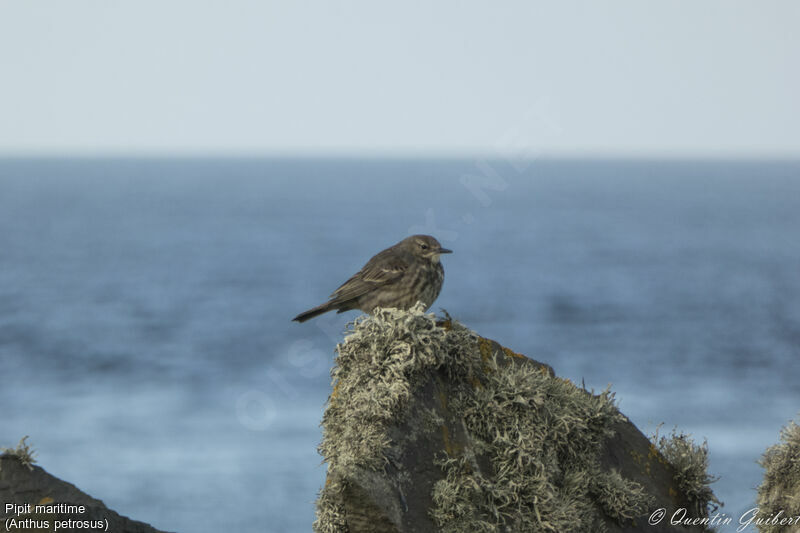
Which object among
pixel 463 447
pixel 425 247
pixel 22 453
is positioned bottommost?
pixel 463 447

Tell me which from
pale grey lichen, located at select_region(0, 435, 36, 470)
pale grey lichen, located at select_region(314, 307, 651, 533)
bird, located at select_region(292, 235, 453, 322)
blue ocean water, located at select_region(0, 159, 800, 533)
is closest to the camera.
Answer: pale grey lichen, located at select_region(314, 307, 651, 533)

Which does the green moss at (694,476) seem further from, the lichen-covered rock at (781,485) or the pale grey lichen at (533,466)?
the pale grey lichen at (533,466)

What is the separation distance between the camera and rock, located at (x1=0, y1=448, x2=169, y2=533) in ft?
19.2

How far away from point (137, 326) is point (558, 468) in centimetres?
8505

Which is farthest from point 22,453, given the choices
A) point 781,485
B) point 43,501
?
point 781,485

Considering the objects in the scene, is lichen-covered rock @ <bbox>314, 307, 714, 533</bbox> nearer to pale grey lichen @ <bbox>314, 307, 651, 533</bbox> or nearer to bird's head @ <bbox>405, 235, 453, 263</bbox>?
pale grey lichen @ <bbox>314, 307, 651, 533</bbox>

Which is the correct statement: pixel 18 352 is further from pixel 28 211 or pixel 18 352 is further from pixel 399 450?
pixel 28 211

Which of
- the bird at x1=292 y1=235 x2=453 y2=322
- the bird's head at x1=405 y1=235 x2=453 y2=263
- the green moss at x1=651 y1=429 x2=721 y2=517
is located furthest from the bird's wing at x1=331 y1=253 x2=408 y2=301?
the green moss at x1=651 y1=429 x2=721 y2=517

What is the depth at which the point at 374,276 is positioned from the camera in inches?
381

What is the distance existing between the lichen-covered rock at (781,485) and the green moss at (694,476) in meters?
0.40

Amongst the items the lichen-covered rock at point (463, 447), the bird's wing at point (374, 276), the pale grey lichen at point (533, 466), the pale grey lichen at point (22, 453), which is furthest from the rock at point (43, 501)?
the bird's wing at point (374, 276)

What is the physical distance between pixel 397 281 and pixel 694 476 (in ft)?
11.6

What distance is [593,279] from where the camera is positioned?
384 ft

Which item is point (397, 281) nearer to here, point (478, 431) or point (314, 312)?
point (314, 312)
